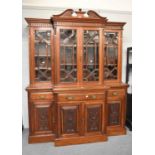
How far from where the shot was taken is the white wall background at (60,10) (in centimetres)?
316

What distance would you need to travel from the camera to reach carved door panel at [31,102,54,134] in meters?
2.84

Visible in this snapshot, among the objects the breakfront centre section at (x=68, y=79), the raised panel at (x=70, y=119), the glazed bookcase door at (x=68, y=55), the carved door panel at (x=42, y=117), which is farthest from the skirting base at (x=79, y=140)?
the glazed bookcase door at (x=68, y=55)

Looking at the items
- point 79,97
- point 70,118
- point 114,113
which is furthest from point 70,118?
point 114,113

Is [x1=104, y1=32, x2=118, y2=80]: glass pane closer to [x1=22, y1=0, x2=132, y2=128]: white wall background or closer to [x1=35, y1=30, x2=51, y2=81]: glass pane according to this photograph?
[x1=22, y1=0, x2=132, y2=128]: white wall background

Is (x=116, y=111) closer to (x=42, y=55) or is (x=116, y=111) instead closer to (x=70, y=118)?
(x=70, y=118)

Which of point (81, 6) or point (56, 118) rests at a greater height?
point (81, 6)

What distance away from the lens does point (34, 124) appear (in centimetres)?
285

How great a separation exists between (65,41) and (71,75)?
554 millimetres

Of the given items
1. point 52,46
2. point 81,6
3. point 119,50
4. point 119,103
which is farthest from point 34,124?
point 81,6

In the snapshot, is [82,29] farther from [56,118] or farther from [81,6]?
[56,118]

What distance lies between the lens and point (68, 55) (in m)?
2.87

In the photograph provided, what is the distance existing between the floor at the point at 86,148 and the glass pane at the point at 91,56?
3.52 feet
